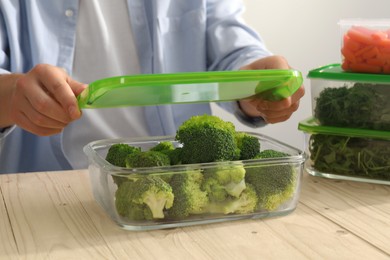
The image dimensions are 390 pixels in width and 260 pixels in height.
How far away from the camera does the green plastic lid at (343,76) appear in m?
1.10

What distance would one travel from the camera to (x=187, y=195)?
86cm

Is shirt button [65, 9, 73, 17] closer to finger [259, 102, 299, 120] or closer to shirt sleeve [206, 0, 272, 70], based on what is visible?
shirt sleeve [206, 0, 272, 70]

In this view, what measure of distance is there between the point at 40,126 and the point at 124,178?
0.86ft

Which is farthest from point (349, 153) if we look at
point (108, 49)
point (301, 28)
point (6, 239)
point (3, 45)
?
point (301, 28)

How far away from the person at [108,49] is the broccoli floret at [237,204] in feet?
1.97

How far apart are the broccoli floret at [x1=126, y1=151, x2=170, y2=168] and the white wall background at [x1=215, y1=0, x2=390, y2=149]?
4.82 feet

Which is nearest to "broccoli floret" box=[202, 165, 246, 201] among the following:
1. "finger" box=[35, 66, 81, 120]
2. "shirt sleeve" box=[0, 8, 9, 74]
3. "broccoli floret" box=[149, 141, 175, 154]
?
"broccoli floret" box=[149, 141, 175, 154]

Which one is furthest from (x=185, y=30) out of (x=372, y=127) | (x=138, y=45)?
(x=372, y=127)

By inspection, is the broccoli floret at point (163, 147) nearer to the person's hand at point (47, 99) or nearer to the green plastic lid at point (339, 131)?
the person's hand at point (47, 99)

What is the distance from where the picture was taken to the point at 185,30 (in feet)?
5.44

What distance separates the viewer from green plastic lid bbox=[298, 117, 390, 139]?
1106mm

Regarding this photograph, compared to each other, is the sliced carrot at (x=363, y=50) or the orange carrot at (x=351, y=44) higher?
the orange carrot at (x=351, y=44)

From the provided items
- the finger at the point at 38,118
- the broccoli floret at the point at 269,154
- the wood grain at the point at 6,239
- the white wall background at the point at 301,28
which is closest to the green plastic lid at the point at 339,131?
the broccoli floret at the point at 269,154

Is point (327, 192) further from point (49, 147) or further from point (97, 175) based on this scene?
point (49, 147)
